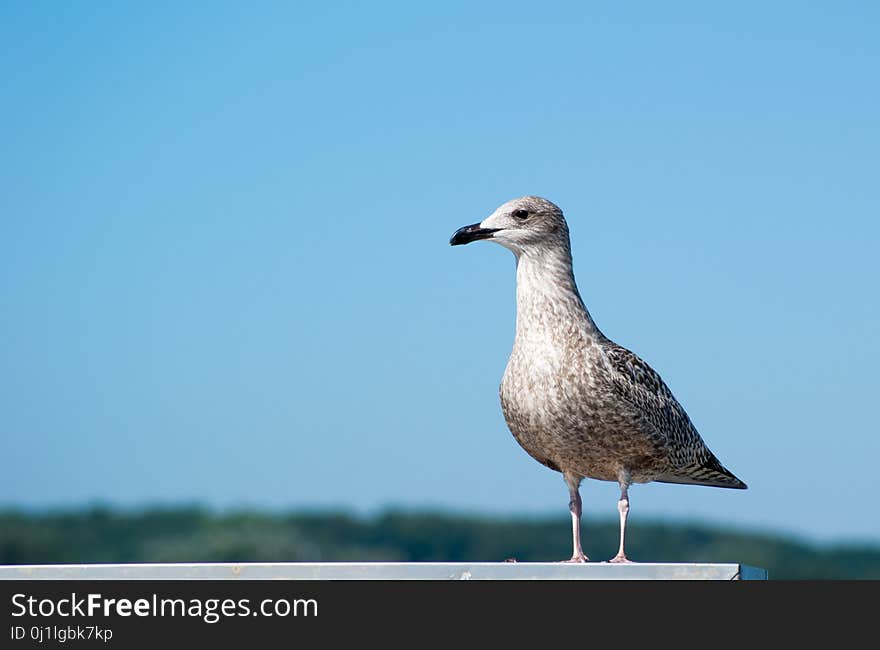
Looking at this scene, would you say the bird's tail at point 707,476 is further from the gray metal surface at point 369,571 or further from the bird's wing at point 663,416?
the gray metal surface at point 369,571

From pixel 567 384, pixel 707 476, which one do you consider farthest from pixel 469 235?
pixel 707 476

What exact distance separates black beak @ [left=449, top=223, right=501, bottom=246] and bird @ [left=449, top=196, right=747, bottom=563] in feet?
0.03

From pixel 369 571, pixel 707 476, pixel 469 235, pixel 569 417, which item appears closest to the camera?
pixel 369 571

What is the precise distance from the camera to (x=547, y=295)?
12.8 metres

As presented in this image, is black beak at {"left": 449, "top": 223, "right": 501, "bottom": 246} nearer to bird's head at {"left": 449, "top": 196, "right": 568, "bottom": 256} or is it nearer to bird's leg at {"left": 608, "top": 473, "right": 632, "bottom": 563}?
bird's head at {"left": 449, "top": 196, "right": 568, "bottom": 256}

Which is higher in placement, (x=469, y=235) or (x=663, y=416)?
(x=469, y=235)

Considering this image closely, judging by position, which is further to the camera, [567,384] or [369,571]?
[567,384]

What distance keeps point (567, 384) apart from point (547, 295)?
1.08 m

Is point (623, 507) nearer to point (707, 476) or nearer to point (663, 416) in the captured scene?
point (663, 416)

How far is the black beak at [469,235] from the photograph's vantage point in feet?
41.8
